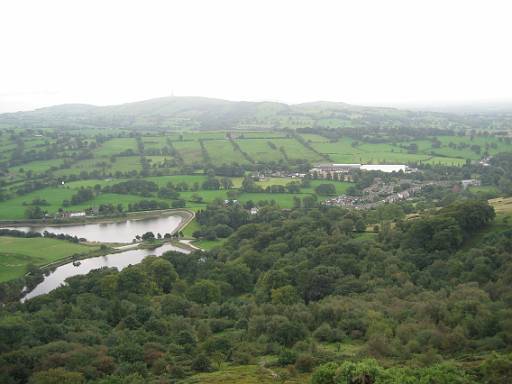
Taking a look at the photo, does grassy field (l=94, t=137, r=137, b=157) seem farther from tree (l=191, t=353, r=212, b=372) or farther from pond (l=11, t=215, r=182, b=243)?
tree (l=191, t=353, r=212, b=372)

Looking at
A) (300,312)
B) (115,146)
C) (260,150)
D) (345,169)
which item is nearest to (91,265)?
(300,312)

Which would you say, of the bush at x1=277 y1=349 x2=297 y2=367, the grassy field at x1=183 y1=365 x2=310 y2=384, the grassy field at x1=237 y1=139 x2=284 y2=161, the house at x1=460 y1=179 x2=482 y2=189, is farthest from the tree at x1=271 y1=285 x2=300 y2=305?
the grassy field at x1=237 y1=139 x2=284 y2=161

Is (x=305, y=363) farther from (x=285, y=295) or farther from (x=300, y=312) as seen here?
Answer: (x=285, y=295)

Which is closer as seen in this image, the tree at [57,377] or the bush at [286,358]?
the tree at [57,377]

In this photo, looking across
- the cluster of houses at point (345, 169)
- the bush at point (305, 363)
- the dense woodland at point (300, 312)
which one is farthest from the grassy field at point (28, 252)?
the cluster of houses at point (345, 169)

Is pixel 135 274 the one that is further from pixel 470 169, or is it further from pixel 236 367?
pixel 470 169

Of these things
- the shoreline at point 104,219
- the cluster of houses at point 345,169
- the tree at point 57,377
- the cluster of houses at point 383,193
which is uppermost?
the tree at point 57,377

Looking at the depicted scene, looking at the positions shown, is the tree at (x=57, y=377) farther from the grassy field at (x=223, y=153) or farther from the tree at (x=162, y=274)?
the grassy field at (x=223, y=153)
